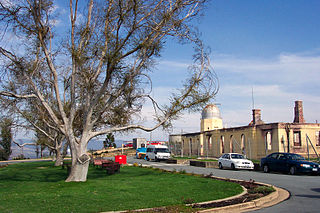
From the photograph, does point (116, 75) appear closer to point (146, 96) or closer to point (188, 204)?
point (146, 96)

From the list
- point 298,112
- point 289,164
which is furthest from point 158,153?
point 289,164

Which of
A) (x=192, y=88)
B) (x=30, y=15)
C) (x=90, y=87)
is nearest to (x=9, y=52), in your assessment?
(x=30, y=15)

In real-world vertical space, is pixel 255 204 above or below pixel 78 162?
below

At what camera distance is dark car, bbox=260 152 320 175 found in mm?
19891

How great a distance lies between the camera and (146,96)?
16.7 m

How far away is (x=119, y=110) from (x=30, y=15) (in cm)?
684

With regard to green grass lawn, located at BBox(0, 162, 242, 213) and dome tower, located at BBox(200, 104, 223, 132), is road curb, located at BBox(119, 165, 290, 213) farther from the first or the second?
dome tower, located at BBox(200, 104, 223, 132)

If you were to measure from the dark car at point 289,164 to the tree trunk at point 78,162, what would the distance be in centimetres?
1376

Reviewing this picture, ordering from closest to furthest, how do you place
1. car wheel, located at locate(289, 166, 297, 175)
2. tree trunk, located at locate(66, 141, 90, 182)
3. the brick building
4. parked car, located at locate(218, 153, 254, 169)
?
tree trunk, located at locate(66, 141, 90, 182) → car wheel, located at locate(289, 166, 297, 175) → parked car, located at locate(218, 153, 254, 169) → the brick building

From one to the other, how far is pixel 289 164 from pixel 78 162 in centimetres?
1426

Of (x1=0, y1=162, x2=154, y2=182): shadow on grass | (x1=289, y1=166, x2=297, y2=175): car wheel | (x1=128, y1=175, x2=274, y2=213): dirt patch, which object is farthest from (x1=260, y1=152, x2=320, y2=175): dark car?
(x1=128, y1=175, x2=274, y2=213): dirt patch

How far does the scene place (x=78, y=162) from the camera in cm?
1452

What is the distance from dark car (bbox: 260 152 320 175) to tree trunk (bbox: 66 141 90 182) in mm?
13756

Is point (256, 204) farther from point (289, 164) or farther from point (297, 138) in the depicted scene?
point (297, 138)
